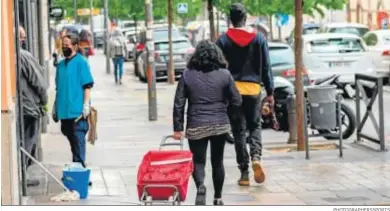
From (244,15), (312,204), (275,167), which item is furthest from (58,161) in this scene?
(312,204)

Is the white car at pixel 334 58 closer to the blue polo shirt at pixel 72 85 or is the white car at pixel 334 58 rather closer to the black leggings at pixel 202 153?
the blue polo shirt at pixel 72 85

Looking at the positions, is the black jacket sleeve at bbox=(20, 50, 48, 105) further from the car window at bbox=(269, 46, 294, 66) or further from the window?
the window

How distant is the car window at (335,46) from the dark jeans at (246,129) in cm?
1368

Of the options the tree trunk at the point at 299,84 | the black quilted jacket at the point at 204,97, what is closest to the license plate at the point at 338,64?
the tree trunk at the point at 299,84

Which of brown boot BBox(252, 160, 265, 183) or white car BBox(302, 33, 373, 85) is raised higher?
white car BBox(302, 33, 373, 85)

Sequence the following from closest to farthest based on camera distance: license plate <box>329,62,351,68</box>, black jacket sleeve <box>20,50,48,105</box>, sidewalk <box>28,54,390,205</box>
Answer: sidewalk <box>28,54,390,205</box>, black jacket sleeve <box>20,50,48,105</box>, license plate <box>329,62,351,68</box>

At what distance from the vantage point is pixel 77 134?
11828mm

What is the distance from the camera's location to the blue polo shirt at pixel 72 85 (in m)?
11.7

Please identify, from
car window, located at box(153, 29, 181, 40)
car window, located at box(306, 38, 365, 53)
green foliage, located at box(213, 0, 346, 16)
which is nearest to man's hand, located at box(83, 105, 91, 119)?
car window, located at box(306, 38, 365, 53)

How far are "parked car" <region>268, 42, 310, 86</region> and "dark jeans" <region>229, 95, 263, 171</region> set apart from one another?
35.8 ft

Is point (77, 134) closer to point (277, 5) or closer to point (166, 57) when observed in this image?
point (166, 57)

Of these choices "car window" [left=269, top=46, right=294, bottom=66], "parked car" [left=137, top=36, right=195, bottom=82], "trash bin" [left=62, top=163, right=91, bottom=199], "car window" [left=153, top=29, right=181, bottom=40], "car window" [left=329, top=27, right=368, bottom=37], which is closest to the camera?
"trash bin" [left=62, top=163, right=91, bottom=199]

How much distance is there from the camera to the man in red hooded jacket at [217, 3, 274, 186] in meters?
11.6

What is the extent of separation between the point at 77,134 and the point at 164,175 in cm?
313
